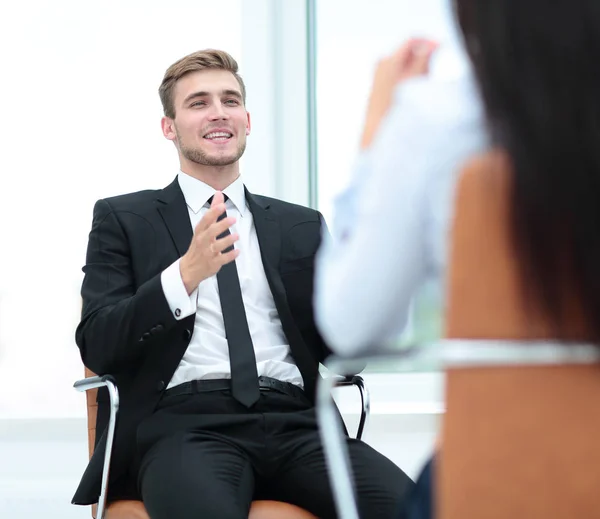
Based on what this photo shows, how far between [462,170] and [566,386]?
0.77 feet

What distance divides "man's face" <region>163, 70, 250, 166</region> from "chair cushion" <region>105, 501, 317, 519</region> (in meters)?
1.03

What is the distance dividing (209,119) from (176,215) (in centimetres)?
36

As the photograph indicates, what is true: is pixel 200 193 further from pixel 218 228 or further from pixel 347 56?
pixel 347 56

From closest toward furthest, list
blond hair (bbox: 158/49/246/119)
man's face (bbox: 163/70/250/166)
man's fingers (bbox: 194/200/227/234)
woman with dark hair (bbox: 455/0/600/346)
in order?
woman with dark hair (bbox: 455/0/600/346), man's fingers (bbox: 194/200/227/234), man's face (bbox: 163/70/250/166), blond hair (bbox: 158/49/246/119)

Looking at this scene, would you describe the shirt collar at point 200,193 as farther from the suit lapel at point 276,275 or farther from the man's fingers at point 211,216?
the man's fingers at point 211,216

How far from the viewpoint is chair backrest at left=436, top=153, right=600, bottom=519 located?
894mm

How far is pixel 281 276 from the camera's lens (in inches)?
101

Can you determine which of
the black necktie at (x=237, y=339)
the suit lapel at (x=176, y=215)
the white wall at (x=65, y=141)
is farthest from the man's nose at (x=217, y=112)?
the white wall at (x=65, y=141)

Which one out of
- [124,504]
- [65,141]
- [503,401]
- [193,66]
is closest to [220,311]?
[124,504]

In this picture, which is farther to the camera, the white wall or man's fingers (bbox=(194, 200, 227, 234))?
the white wall

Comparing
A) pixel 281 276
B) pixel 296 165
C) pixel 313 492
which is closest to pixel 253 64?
pixel 296 165

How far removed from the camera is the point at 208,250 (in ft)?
7.02

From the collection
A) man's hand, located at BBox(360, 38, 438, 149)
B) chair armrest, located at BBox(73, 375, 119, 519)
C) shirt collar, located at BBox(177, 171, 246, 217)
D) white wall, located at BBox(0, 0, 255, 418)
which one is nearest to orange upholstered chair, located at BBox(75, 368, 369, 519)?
chair armrest, located at BBox(73, 375, 119, 519)

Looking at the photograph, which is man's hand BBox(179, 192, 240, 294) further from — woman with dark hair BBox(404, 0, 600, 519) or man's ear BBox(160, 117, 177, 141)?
woman with dark hair BBox(404, 0, 600, 519)
